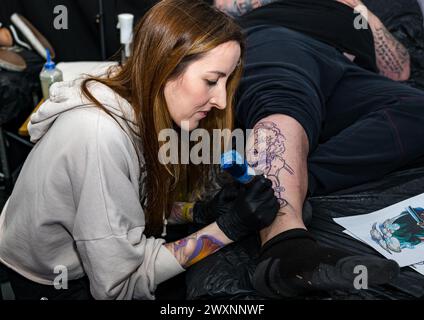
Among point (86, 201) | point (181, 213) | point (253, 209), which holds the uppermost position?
point (86, 201)

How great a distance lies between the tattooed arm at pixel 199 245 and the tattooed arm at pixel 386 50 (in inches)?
53.7

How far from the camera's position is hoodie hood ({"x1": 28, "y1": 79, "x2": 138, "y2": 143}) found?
104 centimetres

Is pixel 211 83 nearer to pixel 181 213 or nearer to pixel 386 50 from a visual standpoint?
pixel 181 213

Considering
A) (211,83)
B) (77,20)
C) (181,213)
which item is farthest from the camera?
(77,20)

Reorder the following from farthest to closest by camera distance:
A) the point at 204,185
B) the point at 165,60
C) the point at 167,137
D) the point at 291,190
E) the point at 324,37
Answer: the point at 324,37 < the point at 204,185 < the point at 291,190 < the point at 167,137 < the point at 165,60

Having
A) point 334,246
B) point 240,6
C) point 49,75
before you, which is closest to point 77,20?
point 49,75

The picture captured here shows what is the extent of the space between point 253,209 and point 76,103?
0.45 meters

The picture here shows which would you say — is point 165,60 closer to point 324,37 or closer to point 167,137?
point 167,137

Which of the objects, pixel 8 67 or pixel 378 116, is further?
pixel 8 67

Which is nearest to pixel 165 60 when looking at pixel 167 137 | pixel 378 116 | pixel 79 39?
pixel 167 137

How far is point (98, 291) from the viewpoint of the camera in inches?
43.1

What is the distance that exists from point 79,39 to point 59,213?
1618mm

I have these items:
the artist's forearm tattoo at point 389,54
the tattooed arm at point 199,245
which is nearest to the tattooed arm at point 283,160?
the tattooed arm at point 199,245

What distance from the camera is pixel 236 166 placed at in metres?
1.07
